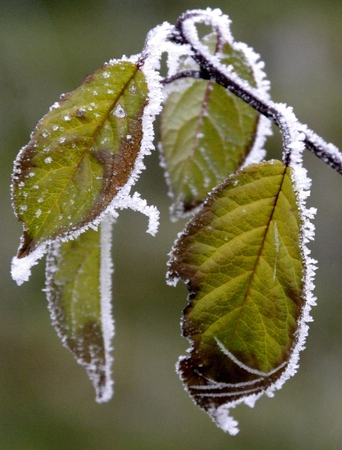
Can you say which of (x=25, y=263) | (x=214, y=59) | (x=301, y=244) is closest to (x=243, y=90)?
(x=214, y=59)

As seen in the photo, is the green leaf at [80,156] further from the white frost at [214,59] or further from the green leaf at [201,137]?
the green leaf at [201,137]

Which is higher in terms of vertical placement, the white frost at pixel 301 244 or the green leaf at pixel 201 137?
the green leaf at pixel 201 137

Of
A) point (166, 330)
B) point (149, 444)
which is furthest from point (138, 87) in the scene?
point (149, 444)

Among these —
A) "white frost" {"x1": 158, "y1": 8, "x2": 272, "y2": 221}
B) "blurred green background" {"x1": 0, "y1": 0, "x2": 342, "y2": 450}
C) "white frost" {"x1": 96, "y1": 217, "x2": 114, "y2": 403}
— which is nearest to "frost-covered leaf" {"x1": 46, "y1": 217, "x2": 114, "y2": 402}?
"white frost" {"x1": 96, "y1": 217, "x2": 114, "y2": 403}

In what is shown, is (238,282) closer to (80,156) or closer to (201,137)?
(80,156)

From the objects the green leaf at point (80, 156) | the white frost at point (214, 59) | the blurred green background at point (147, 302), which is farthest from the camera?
the blurred green background at point (147, 302)

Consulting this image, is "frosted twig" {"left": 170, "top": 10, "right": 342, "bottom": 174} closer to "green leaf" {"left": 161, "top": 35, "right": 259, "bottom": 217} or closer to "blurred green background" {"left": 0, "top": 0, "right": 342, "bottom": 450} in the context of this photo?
"green leaf" {"left": 161, "top": 35, "right": 259, "bottom": 217}

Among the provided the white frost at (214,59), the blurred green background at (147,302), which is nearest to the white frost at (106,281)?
the white frost at (214,59)

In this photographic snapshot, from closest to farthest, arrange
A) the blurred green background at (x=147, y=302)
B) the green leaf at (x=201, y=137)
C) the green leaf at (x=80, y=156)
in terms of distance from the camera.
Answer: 1. the green leaf at (x=80, y=156)
2. the green leaf at (x=201, y=137)
3. the blurred green background at (x=147, y=302)

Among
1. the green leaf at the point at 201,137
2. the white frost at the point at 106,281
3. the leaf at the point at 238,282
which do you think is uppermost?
the green leaf at the point at 201,137
